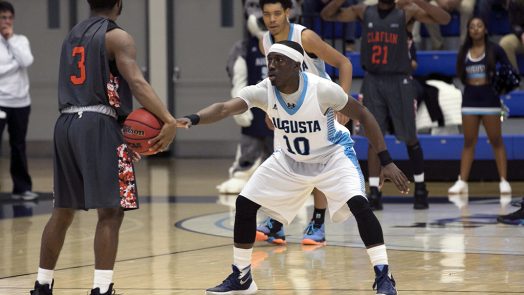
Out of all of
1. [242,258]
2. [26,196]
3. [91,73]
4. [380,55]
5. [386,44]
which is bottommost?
[26,196]

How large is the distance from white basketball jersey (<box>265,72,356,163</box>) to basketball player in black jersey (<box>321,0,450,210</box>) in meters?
4.04

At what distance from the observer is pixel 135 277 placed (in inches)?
265

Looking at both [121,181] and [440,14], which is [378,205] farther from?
[121,181]

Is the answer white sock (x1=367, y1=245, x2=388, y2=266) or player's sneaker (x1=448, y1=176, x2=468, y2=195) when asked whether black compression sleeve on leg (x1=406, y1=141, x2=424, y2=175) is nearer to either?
player's sneaker (x1=448, y1=176, x2=468, y2=195)

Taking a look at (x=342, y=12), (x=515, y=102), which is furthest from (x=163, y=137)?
(x=515, y=102)

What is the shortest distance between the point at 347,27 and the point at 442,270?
800cm

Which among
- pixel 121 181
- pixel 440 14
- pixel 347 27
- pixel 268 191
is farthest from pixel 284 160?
pixel 347 27

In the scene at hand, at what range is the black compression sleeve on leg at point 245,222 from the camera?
6.24m

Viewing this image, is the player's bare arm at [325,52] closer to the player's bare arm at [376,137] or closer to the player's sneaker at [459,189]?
the player's bare arm at [376,137]

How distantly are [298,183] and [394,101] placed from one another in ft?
14.1

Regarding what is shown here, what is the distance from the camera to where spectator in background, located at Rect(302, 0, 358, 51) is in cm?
1391

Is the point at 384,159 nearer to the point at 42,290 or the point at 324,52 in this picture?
the point at 324,52

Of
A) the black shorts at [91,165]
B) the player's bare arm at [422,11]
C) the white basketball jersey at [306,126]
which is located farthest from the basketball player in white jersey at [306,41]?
the player's bare arm at [422,11]

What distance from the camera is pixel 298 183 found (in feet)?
20.9
